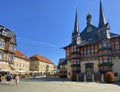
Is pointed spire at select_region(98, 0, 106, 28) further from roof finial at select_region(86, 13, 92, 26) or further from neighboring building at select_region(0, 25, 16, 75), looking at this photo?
neighboring building at select_region(0, 25, 16, 75)

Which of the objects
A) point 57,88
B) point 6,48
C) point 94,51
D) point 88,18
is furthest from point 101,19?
point 57,88

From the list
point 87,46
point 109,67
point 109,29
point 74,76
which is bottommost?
point 74,76

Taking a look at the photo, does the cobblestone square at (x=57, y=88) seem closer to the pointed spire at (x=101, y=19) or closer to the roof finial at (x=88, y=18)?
the pointed spire at (x=101, y=19)

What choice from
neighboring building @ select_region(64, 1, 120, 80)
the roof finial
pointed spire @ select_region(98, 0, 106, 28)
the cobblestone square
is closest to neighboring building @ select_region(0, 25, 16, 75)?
neighboring building @ select_region(64, 1, 120, 80)

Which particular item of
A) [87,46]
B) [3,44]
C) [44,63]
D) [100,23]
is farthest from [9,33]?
[44,63]

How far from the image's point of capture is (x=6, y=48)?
40.6 metres

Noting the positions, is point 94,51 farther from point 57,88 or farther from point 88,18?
point 57,88

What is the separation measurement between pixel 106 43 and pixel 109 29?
4159mm

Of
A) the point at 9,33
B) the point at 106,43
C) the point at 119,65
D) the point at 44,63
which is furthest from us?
the point at 44,63

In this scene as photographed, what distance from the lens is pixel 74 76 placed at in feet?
113

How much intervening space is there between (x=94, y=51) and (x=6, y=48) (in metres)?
24.5

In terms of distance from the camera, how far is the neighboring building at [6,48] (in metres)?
38.6

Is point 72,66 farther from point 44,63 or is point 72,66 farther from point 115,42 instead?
point 44,63

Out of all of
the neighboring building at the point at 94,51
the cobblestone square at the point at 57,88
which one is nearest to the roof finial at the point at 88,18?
the neighboring building at the point at 94,51
